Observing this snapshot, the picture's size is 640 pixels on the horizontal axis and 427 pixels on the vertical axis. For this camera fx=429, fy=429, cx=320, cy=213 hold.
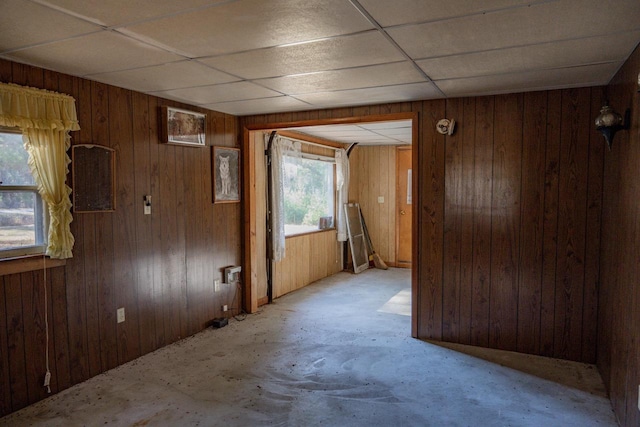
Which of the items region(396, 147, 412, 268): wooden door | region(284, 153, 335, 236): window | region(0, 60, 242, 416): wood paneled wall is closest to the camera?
region(0, 60, 242, 416): wood paneled wall

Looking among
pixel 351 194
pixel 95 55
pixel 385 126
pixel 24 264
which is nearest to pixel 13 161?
pixel 24 264

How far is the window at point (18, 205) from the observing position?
2676 millimetres

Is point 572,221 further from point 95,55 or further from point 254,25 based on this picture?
point 95,55

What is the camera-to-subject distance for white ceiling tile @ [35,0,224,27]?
1804 millimetres

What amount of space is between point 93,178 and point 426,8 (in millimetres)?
2575

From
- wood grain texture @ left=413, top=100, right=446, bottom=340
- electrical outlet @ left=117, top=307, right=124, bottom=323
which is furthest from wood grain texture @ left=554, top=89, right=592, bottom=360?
electrical outlet @ left=117, top=307, right=124, bottom=323

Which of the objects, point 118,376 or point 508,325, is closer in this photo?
point 118,376

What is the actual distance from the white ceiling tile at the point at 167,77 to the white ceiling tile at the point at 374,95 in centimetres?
89

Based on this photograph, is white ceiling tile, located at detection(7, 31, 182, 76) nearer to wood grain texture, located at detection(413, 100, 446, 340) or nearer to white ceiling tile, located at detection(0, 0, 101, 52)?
white ceiling tile, located at detection(0, 0, 101, 52)

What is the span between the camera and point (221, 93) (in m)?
3.56

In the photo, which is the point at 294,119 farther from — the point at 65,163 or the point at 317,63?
the point at 65,163

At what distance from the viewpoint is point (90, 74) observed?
2979 millimetres

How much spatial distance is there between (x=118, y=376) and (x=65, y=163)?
161cm

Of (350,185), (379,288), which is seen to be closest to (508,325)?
(379,288)
